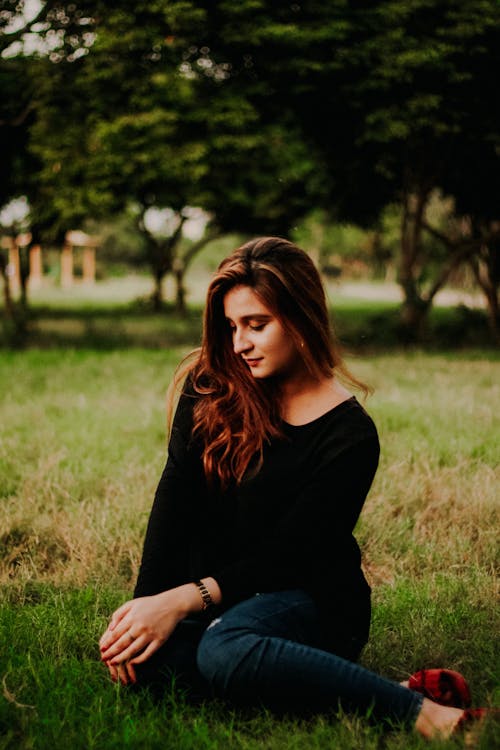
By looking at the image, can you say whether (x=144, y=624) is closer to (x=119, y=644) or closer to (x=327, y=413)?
(x=119, y=644)

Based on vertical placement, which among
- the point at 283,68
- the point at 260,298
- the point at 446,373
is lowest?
the point at 446,373

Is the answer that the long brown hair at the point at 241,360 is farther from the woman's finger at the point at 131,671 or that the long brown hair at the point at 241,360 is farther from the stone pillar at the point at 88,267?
the stone pillar at the point at 88,267

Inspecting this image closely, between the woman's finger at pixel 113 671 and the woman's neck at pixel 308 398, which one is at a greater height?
the woman's neck at pixel 308 398

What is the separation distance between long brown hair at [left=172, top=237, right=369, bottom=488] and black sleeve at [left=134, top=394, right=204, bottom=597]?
0.07m

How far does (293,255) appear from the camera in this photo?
2.69 metres

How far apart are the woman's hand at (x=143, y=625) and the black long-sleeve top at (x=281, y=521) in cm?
15

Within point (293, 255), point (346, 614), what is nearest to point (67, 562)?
point (346, 614)

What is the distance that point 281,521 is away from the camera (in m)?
2.59

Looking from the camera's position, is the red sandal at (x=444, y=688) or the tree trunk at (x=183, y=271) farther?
the tree trunk at (x=183, y=271)

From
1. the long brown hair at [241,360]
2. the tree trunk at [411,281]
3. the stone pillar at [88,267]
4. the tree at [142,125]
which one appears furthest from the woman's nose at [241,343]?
the stone pillar at [88,267]

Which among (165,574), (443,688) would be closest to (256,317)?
(165,574)

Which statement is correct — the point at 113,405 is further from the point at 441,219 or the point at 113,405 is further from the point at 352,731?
the point at 441,219

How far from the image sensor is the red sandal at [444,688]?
8.23 feet

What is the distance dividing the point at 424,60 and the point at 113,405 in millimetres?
7578
